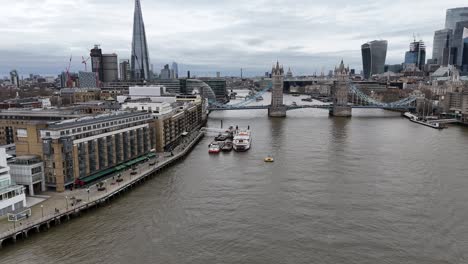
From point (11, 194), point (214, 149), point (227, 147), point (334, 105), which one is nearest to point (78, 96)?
point (227, 147)

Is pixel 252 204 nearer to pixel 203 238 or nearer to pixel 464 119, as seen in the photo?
pixel 203 238

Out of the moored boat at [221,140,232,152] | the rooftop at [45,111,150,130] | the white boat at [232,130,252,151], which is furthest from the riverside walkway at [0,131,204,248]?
the white boat at [232,130,252,151]

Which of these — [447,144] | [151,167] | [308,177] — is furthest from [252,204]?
[447,144]

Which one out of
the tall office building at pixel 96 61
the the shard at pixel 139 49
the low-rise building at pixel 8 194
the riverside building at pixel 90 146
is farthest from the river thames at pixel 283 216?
the tall office building at pixel 96 61

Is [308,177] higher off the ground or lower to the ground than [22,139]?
lower

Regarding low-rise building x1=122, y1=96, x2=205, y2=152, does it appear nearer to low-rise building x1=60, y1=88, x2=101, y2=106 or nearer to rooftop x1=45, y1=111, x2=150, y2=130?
rooftop x1=45, y1=111, x2=150, y2=130

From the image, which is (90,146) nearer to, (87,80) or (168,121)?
(168,121)
